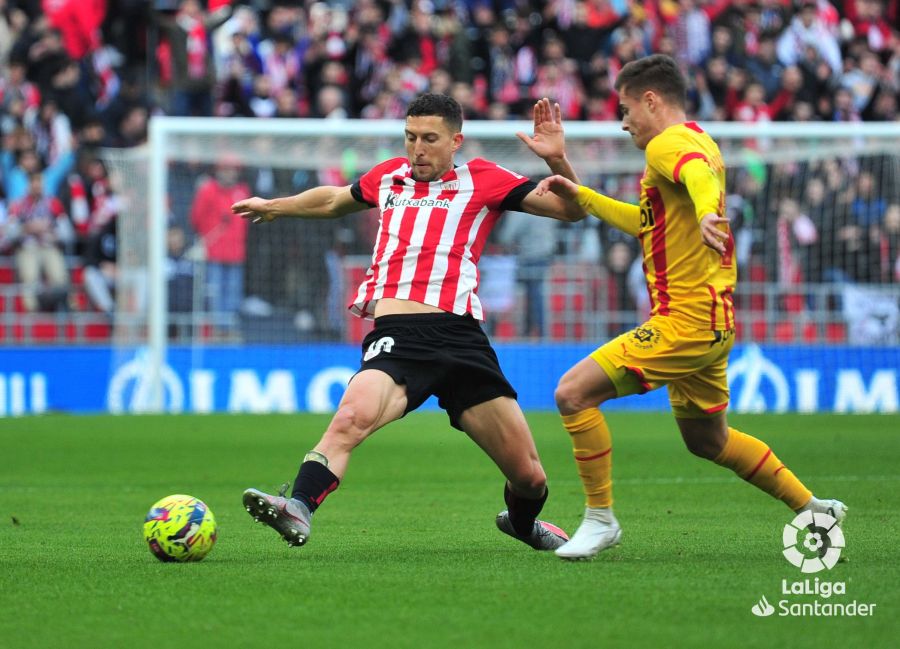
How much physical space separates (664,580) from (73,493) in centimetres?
572

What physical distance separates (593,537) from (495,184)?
1.75 metres

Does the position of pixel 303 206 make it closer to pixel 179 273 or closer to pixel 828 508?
pixel 828 508

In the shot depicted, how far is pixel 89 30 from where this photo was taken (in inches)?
851

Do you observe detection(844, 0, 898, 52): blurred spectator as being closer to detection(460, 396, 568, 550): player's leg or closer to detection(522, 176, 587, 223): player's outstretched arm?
detection(522, 176, 587, 223): player's outstretched arm

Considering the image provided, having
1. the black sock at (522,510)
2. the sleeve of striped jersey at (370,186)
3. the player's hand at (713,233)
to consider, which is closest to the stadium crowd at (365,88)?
the sleeve of striped jersey at (370,186)

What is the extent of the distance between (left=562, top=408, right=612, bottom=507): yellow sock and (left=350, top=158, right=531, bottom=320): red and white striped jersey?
764 mm

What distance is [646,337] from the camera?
669cm

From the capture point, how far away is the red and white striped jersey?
7.05 metres

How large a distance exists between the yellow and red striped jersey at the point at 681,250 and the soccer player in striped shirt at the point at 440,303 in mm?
487

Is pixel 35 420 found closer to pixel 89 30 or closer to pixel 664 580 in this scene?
pixel 89 30

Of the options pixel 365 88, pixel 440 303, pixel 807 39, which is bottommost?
pixel 440 303

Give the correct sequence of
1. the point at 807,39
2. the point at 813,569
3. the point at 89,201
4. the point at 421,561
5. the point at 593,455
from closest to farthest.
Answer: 1. the point at 813,569
2. the point at 421,561
3. the point at 593,455
4. the point at 89,201
5. the point at 807,39

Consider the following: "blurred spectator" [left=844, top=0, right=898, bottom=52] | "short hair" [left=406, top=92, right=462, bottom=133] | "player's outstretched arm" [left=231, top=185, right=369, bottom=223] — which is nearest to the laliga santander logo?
"short hair" [left=406, top=92, right=462, bottom=133]

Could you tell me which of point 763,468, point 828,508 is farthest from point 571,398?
point 828,508
